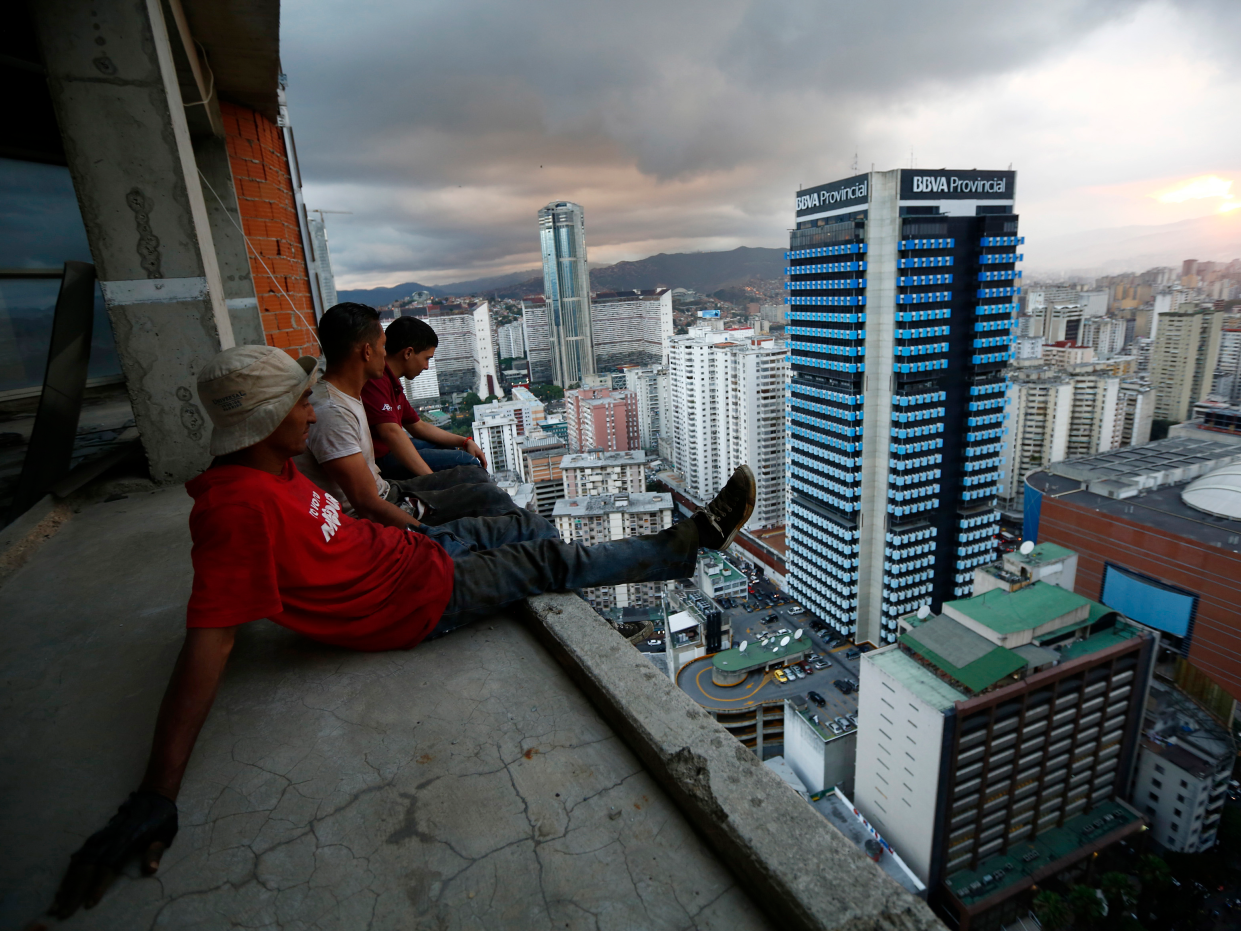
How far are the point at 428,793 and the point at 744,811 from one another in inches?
24.8

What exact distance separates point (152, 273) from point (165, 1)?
1242 millimetres

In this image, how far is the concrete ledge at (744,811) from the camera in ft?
3.13

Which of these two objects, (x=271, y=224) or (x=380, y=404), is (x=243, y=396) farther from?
(x=271, y=224)

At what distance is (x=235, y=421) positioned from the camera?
4.67ft

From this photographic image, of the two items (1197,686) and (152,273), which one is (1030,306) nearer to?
(1197,686)

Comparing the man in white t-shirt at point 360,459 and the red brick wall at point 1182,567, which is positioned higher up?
the man in white t-shirt at point 360,459

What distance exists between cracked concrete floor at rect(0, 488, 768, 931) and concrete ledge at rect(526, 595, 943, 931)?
0.05m

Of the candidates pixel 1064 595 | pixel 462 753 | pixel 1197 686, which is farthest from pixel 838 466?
pixel 462 753

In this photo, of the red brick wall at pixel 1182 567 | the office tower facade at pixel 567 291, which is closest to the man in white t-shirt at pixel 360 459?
the red brick wall at pixel 1182 567

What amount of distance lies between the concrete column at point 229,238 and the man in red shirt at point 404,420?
4.85ft

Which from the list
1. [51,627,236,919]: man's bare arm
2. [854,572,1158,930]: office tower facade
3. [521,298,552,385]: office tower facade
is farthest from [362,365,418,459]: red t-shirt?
[521,298,552,385]: office tower facade

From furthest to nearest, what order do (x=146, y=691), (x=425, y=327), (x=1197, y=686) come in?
1. (x=1197, y=686)
2. (x=425, y=327)
3. (x=146, y=691)

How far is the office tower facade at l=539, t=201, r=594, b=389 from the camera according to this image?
48875 mm

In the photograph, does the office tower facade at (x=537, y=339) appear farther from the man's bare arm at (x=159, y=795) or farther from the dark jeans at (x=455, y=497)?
the man's bare arm at (x=159, y=795)
